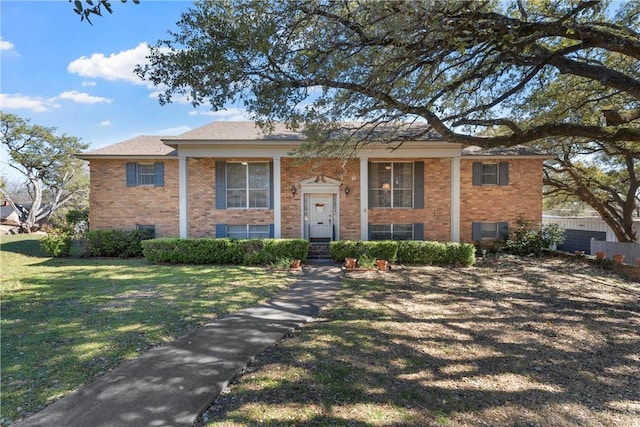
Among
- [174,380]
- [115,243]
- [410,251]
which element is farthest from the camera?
[115,243]

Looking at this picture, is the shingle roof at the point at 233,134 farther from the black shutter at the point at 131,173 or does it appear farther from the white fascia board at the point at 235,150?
the black shutter at the point at 131,173

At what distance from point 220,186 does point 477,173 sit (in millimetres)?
10732

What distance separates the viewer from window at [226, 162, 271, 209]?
1304cm

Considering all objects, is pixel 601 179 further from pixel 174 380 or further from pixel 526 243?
pixel 174 380

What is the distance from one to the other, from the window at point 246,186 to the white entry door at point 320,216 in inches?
75.8

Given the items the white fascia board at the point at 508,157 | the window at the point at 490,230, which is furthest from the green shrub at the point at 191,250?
the white fascia board at the point at 508,157

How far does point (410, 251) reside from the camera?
36.7 ft

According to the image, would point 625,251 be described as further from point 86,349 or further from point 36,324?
point 36,324

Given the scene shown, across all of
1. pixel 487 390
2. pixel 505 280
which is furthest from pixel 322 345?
pixel 505 280

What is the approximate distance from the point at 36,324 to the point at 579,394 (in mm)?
7666

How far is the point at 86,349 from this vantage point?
4.24 metres

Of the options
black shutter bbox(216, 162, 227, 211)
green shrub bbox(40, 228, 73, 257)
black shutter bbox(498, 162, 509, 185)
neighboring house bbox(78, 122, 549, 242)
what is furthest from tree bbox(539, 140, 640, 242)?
green shrub bbox(40, 228, 73, 257)

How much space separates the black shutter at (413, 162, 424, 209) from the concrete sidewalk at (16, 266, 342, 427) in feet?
29.2

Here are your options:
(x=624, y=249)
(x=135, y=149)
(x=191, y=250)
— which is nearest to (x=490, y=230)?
(x=624, y=249)
